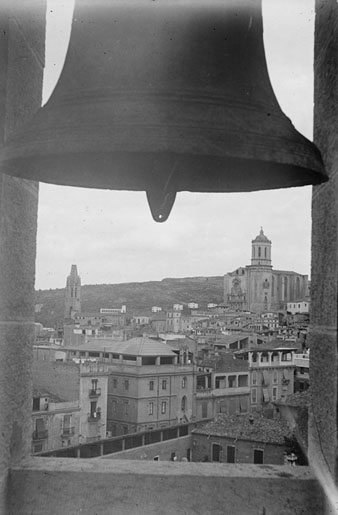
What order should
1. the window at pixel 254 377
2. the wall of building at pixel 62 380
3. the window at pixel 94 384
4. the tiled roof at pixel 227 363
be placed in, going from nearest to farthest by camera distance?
the wall of building at pixel 62 380, the window at pixel 94 384, the window at pixel 254 377, the tiled roof at pixel 227 363

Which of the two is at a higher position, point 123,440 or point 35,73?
point 35,73

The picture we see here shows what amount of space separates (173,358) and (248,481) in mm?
19742

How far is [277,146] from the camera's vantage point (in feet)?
4.99

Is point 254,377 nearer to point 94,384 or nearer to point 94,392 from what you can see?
point 94,384

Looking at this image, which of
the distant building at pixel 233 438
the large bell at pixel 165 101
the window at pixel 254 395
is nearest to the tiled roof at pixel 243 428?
the distant building at pixel 233 438

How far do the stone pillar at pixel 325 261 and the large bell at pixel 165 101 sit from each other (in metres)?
0.12

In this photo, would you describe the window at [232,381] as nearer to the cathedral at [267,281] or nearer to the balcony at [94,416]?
the cathedral at [267,281]

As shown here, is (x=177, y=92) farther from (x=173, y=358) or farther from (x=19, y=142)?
(x=173, y=358)

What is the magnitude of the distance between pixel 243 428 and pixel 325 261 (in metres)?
15.6

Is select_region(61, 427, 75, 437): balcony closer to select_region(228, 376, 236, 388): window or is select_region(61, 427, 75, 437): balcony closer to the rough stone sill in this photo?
select_region(228, 376, 236, 388): window

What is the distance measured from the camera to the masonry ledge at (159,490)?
1.81m

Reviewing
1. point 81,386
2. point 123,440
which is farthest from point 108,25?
point 81,386

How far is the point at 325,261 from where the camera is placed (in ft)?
5.82

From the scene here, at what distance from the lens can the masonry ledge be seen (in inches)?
71.2
